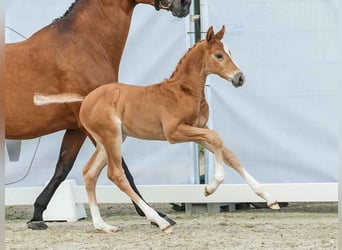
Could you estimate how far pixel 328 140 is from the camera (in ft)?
18.4

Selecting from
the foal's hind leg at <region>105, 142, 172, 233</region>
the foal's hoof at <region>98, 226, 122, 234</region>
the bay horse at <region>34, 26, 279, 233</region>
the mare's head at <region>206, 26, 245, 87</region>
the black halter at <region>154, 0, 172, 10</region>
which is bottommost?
the foal's hoof at <region>98, 226, 122, 234</region>

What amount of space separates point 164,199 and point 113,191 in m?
0.42

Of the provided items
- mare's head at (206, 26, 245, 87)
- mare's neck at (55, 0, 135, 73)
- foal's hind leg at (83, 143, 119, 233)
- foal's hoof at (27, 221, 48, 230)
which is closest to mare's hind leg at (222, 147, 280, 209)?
mare's head at (206, 26, 245, 87)

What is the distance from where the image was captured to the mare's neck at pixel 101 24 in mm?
4902

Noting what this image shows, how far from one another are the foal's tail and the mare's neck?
0.41 metres

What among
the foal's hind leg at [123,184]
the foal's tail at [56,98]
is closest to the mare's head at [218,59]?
the foal's hind leg at [123,184]

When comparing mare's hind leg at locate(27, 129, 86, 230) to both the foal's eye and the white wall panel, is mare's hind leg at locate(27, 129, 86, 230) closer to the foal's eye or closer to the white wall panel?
the white wall panel

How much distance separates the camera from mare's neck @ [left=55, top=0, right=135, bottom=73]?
490 cm

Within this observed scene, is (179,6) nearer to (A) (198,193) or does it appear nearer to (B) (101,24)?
(B) (101,24)

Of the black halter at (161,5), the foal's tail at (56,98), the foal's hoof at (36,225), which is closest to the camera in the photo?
the foal's tail at (56,98)

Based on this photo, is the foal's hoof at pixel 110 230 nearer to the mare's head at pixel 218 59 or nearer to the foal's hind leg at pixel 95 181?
the foal's hind leg at pixel 95 181

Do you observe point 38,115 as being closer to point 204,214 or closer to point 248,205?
point 204,214

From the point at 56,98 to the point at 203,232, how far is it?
50.7 inches

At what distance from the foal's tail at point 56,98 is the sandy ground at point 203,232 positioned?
34.5 inches
